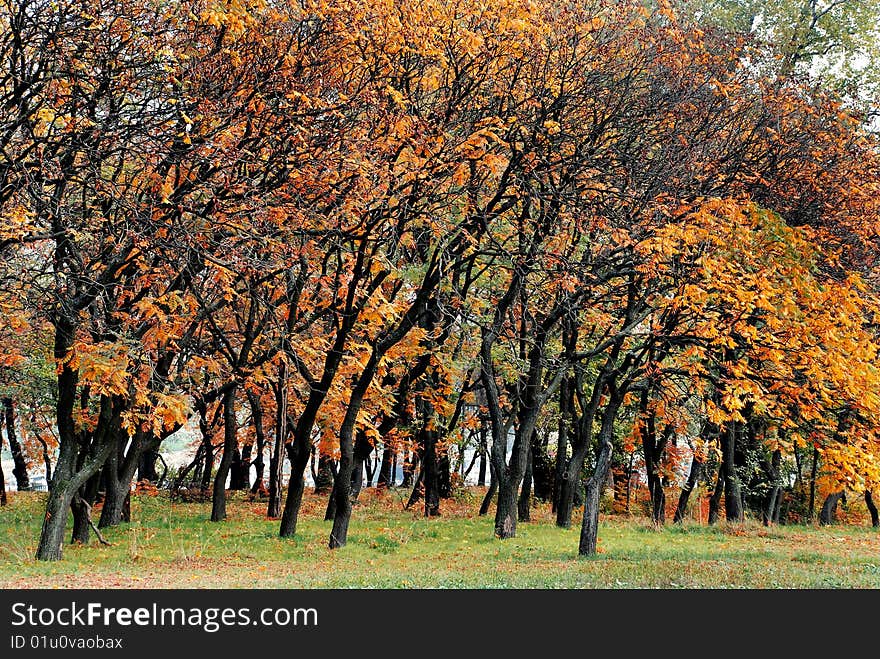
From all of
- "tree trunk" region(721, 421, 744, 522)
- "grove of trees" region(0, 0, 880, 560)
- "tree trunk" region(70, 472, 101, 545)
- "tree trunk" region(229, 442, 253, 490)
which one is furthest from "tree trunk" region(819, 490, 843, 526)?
"tree trunk" region(70, 472, 101, 545)

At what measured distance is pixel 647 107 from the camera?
647 inches

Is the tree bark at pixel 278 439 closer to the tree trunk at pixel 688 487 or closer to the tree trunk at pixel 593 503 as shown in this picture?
the tree trunk at pixel 593 503

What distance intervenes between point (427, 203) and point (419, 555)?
700cm

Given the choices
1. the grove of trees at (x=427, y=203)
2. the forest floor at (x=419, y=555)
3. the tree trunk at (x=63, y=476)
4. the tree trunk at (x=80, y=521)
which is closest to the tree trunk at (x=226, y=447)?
the forest floor at (x=419, y=555)

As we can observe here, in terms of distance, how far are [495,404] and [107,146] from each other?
35.1 feet

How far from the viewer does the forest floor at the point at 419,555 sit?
12039 millimetres

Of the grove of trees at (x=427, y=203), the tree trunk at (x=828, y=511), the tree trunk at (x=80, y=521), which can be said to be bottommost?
the tree trunk at (x=80, y=521)

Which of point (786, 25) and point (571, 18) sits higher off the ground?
point (786, 25)

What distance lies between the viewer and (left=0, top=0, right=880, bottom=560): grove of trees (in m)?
12.2

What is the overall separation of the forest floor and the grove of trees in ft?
3.61

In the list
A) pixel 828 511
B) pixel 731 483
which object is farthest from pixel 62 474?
pixel 828 511

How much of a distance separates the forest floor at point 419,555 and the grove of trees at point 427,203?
1.10 meters

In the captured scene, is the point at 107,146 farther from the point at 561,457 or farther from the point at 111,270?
the point at 561,457

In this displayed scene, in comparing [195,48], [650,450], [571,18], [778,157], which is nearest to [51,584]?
[195,48]
